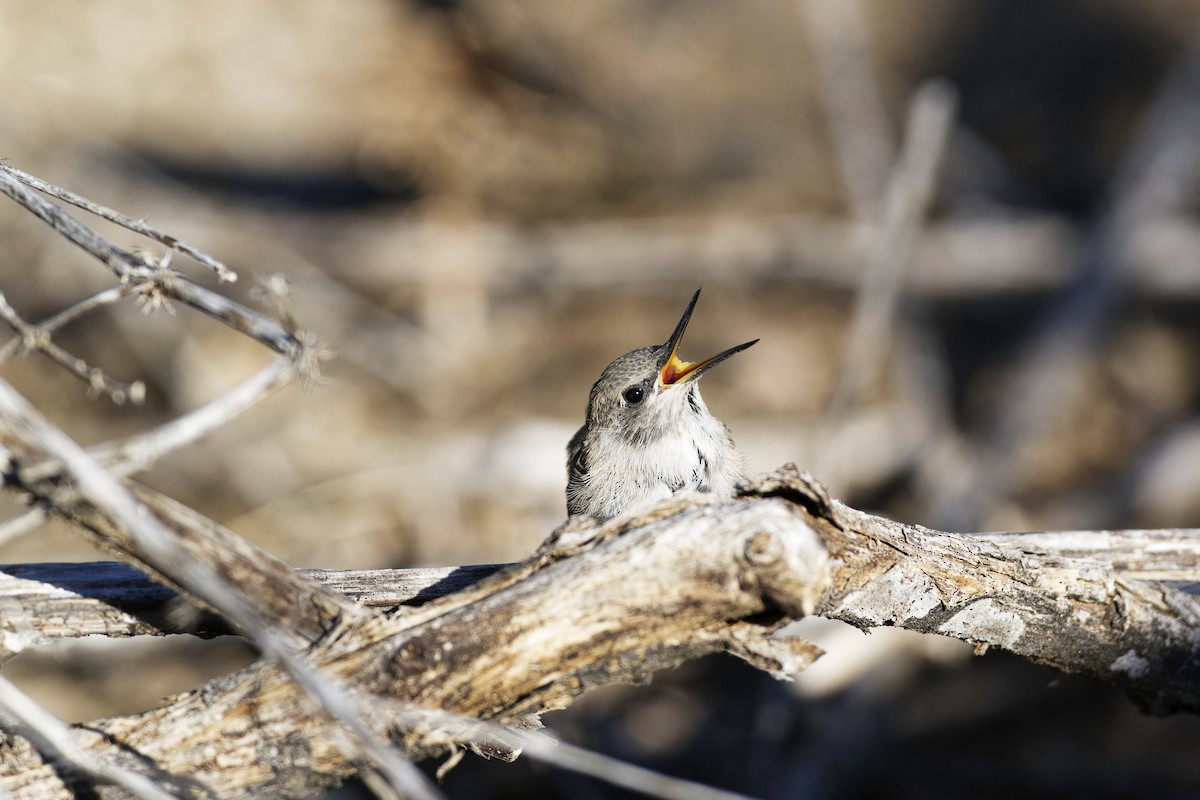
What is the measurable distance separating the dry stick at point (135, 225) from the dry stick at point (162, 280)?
57mm

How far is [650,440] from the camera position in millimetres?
4977

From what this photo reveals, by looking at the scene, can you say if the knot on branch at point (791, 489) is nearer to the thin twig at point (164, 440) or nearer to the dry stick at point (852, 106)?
the thin twig at point (164, 440)

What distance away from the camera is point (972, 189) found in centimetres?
880

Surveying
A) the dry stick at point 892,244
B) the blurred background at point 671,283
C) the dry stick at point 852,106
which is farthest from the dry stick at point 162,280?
the dry stick at point 852,106

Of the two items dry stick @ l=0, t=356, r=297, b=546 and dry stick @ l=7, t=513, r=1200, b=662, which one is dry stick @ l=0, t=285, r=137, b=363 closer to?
dry stick @ l=0, t=356, r=297, b=546

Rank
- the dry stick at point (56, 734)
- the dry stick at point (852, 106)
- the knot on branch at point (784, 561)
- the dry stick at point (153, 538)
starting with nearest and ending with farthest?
the dry stick at point (153, 538), the dry stick at point (56, 734), the knot on branch at point (784, 561), the dry stick at point (852, 106)

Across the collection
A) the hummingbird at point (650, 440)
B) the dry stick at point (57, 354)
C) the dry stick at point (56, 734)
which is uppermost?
the hummingbird at point (650, 440)

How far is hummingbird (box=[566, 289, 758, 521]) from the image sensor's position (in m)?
4.73

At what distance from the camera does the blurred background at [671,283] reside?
20.2 ft

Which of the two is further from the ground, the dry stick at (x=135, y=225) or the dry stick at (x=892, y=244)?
the dry stick at (x=892, y=244)

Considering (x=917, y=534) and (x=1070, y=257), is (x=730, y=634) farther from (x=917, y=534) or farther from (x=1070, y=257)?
(x=1070, y=257)

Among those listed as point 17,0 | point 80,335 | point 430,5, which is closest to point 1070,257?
point 430,5

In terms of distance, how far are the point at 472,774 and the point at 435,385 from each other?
10.7ft

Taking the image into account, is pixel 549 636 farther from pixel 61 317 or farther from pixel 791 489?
pixel 61 317
